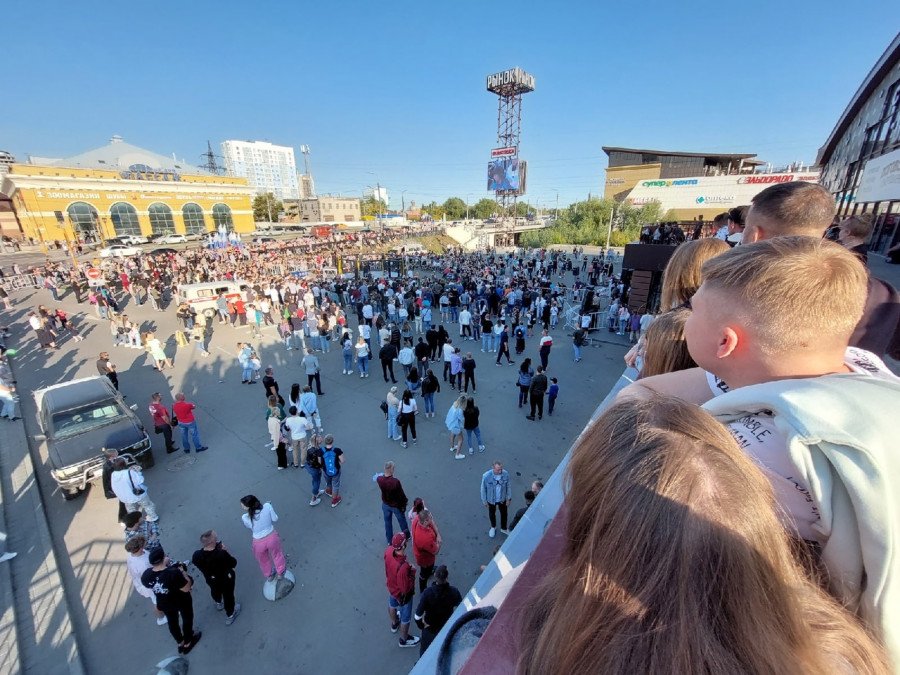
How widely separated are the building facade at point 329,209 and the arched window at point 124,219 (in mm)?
45732

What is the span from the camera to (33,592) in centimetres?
569

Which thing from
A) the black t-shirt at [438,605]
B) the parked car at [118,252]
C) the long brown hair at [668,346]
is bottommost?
the black t-shirt at [438,605]

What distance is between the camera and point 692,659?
587 mm

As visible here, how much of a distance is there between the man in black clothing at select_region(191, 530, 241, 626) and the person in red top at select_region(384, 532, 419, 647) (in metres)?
2.14

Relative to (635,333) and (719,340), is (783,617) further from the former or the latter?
(635,333)

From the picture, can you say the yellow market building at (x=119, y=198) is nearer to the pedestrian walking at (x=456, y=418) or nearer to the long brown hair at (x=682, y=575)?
the pedestrian walking at (x=456, y=418)

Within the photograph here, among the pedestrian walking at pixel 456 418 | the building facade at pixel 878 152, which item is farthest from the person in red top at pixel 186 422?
the building facade at pixel 878 152

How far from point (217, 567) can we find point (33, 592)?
3.27 metres

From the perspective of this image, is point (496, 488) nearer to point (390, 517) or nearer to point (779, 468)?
point (390, 517)

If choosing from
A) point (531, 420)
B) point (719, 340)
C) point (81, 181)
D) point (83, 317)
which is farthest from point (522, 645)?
point (81, 181)

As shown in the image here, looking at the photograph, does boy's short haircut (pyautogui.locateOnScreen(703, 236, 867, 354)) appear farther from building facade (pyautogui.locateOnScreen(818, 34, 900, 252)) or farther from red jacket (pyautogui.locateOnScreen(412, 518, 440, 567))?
building facade (pyautogui.locateOnScreen(818, 34, 900, 252))

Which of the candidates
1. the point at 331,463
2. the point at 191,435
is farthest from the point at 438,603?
the point at 191,435

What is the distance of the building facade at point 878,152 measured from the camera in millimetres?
12104

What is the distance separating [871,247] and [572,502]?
2357 centimetres
